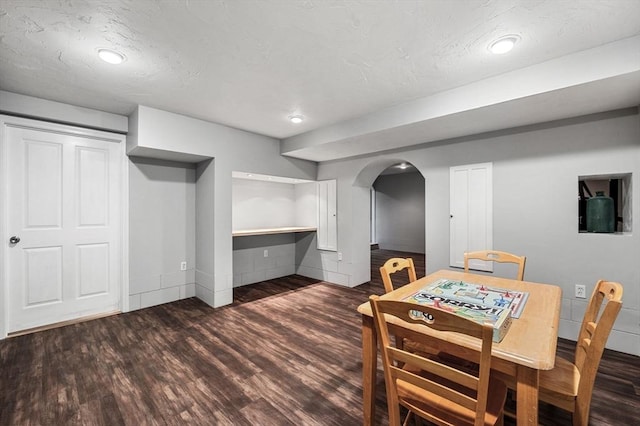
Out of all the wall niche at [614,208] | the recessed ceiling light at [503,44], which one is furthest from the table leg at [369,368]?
the wall niche at [614,208]

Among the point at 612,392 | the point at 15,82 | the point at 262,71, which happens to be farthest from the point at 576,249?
the point at 15,82

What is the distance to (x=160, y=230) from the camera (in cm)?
365

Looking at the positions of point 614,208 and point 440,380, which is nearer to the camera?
point 440,380

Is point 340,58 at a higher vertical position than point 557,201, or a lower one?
higher

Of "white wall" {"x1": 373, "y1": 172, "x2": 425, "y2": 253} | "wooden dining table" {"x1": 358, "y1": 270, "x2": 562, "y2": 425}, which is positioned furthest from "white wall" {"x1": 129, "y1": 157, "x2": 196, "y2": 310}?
"white wall" {"x1": 373, "y1": 172, "x2": 425, "y2": 253}

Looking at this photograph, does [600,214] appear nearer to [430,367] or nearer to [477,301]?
[477,301]

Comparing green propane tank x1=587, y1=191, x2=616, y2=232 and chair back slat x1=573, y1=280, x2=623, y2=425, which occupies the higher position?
green propane tank x1=587, y1=191, x2=616, y2=232

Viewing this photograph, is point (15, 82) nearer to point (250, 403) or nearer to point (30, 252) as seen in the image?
point (30, 252)

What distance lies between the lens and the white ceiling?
1555 millimetres

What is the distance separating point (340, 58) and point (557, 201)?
253cm

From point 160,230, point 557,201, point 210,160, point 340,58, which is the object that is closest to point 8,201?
point 160,230

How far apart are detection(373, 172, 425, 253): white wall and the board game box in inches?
253

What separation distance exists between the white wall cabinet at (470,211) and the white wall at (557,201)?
0.07 meters

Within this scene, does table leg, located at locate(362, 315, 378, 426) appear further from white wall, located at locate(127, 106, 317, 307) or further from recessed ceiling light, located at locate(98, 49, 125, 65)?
white wall, located at locate(127, 106, 317, 307)
